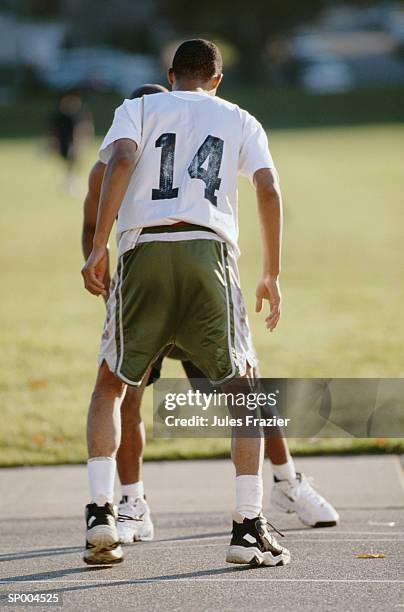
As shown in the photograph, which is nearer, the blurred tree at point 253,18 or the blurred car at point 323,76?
the blurred car at point 323,76

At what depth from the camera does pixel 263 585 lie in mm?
4695

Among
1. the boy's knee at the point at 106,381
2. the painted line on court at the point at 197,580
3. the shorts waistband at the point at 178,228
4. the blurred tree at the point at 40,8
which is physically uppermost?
the blurred tree at the point at 40,8

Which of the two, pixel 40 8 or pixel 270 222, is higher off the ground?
pixel 40 8

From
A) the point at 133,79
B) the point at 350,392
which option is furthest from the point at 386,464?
the point at 133,79

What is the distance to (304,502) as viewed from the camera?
575 cm

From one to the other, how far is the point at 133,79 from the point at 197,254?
51.9 m

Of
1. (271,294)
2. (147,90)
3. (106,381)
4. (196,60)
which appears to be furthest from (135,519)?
(196,60)

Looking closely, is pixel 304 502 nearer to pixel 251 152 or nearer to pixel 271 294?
pixel 271 294

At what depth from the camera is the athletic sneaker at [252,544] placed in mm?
4914

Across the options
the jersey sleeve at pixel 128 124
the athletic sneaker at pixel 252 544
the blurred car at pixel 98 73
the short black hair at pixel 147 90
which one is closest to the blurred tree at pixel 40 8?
the blurred car at pixel 98 73

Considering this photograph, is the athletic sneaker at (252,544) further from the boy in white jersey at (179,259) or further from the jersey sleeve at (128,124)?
the jersey sleeve at (128,124)

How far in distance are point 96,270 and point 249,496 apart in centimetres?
109

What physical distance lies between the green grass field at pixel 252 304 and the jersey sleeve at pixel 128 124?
287 cm

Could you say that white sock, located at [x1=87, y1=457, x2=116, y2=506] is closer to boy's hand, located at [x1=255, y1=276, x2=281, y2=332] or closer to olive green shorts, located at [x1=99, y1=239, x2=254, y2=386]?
olive green shorts, located at [x1=99, y1=239, x2=254, y2=386]
